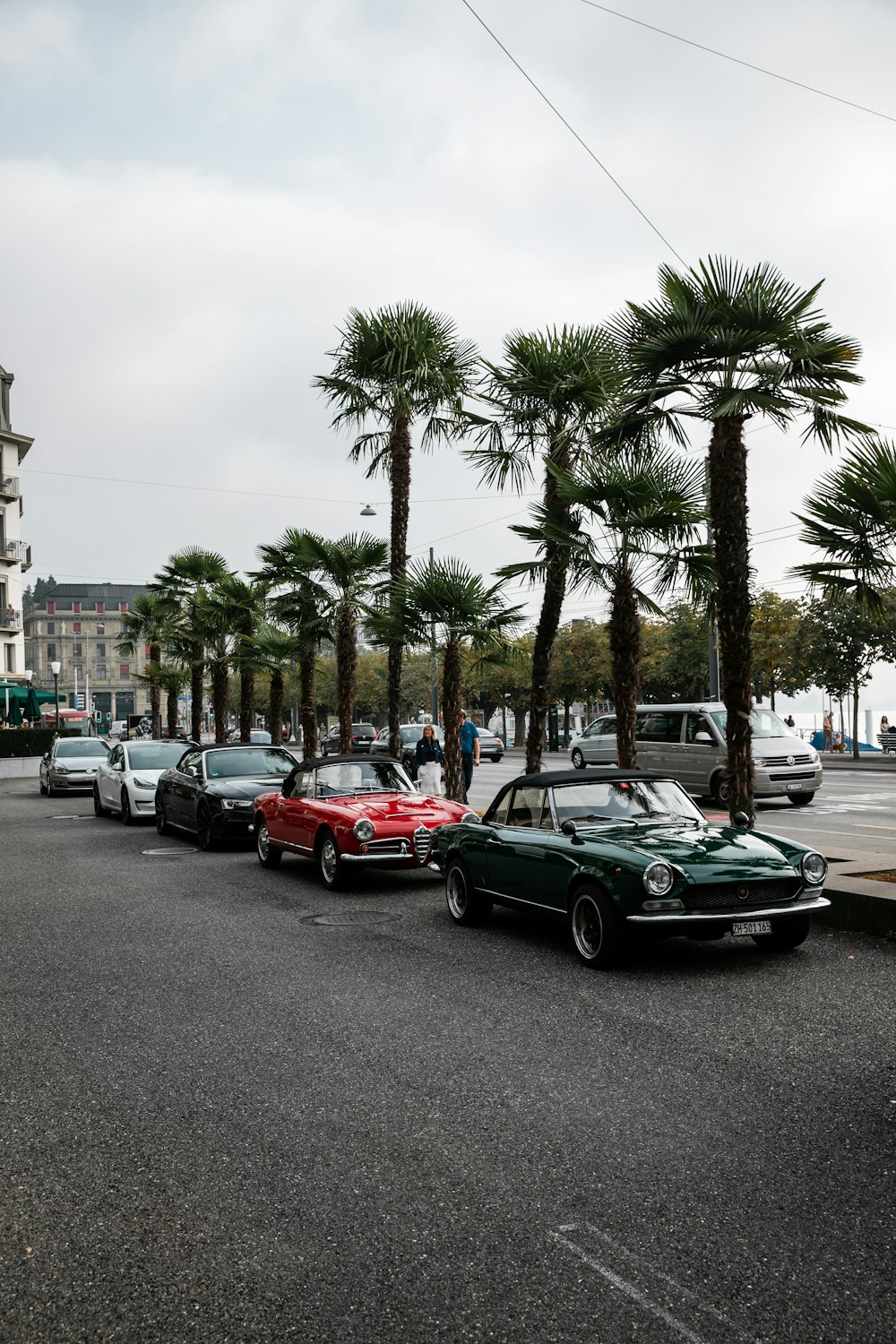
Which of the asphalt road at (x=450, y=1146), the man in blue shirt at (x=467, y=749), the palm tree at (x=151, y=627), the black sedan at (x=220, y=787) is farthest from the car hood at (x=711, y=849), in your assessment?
the palm tree at (x=151, y=627)

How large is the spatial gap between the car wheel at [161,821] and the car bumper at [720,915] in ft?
45.2

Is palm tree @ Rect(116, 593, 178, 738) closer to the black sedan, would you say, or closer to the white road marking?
the black sedan

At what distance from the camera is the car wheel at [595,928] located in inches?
312

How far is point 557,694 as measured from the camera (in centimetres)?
6600

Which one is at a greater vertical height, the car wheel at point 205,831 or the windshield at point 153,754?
the windshield at point 153,754

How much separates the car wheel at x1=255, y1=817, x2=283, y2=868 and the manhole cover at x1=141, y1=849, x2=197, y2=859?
1868 millimetres

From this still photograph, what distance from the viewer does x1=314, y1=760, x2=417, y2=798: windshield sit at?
13.8 meters

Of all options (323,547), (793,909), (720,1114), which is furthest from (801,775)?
(720,1114)

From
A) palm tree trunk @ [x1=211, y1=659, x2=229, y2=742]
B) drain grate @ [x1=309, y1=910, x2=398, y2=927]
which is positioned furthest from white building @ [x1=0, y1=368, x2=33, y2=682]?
drain grate @ [x1=309, y1=910, x2=398, y2=927]

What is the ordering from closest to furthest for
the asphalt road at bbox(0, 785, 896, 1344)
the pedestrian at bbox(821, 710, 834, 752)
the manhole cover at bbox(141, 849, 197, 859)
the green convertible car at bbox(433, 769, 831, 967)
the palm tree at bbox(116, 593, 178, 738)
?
the asphalt road at bbox(0, 785, 896, 1344) → the green convertible car at bbox(433, 769, 831, 967) → the manhole cover at bbox(141, 849, 197, 859) → the pedestrian at bbox(821, 710, 834, 752) → the palm tree at bbox(116, 593, 178, 738)

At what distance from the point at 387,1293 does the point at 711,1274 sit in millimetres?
983

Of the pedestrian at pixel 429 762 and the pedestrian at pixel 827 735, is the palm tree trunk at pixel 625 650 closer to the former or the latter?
the pedestrian at pixel 429 762

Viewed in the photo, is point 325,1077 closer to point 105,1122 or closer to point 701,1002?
point 105,1122

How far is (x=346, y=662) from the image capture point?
25422 mm
